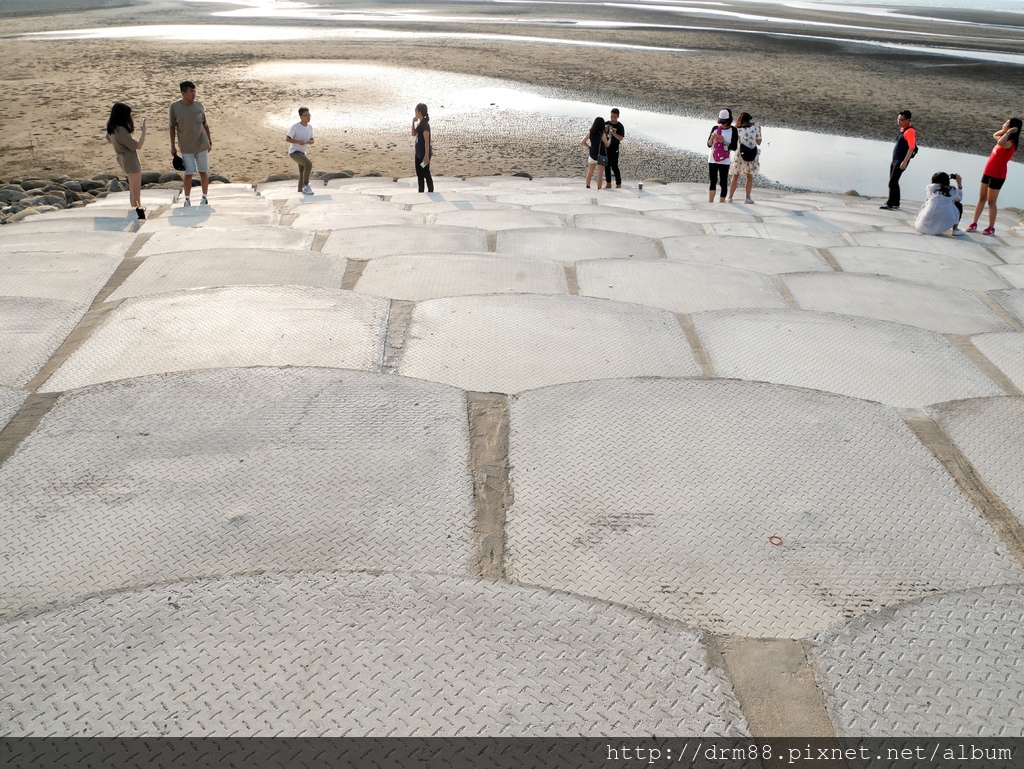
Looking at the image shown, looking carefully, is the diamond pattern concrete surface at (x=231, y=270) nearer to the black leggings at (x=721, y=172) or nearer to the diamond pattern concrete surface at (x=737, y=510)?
the diamond pattern concrete surface at (x=737, y=510)

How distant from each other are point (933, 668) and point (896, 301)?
10.9ft

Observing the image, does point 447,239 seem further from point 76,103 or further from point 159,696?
point 76,103

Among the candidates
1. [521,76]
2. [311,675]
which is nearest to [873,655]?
[311,675]

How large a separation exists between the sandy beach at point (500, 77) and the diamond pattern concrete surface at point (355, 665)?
13567mm

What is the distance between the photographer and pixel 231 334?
12.9 ft

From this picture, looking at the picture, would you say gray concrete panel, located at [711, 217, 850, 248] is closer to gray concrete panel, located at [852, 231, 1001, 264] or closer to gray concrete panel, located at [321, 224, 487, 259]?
gray concrete panel, located at [852, 231, 1001, 264]

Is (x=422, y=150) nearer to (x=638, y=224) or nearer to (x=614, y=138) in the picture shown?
(x=614, y=138)

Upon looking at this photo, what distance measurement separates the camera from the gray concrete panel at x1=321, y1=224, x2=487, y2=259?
5605 mm

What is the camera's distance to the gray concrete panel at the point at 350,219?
22.0ft

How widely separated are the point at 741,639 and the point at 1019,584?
0.85 meters

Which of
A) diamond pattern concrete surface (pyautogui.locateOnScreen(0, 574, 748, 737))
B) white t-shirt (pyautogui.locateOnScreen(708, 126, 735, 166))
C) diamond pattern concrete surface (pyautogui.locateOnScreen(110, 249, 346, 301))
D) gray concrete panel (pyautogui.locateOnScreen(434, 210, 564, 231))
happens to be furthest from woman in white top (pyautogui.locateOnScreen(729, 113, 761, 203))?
diamond pattern concrete surface (pyautogui.locateOnScreen(0, 574, 748, 737))

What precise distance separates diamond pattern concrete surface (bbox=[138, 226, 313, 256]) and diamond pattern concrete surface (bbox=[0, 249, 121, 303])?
44 centimetres

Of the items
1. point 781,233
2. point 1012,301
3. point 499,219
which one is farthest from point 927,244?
point 499,219

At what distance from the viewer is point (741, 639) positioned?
7.12 ft
